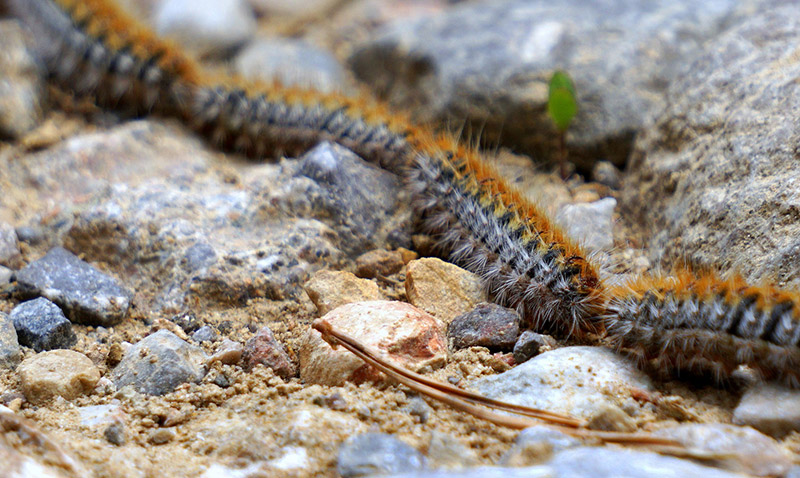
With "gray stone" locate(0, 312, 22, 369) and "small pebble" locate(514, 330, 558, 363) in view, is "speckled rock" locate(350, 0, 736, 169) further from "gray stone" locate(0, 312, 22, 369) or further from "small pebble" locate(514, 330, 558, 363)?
"gray stone" locate(0, 312, 22, 369)

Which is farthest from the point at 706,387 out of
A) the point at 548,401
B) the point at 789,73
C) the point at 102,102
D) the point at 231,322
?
the point at 102,102

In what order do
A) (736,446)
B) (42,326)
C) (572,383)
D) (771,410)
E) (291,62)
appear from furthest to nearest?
(291,62), (42,326), (572,383), (771,410), (736,446)

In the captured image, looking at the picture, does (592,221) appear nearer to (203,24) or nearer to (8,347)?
(8,347)

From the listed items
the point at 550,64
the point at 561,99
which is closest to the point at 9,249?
the point at 561,99

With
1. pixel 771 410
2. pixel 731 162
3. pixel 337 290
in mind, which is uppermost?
pixel 731 162

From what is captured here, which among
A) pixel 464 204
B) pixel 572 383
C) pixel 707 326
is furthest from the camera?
pixel 464 204

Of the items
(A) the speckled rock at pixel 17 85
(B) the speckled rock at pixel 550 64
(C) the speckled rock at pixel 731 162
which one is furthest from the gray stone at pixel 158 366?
(B) the speckled rock at pixel 550 64

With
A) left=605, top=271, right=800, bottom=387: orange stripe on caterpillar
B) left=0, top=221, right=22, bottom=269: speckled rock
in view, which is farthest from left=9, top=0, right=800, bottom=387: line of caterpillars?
left=0, top=221, right=22, bottom=269: speckled rock
